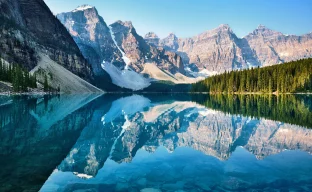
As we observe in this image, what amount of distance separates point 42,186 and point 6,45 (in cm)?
17276

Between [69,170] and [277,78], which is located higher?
[277,78]

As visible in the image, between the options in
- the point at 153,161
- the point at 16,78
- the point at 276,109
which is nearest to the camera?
the point at 153,161

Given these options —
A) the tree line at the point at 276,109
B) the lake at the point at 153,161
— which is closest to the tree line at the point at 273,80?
the tree line at the point at 276,109

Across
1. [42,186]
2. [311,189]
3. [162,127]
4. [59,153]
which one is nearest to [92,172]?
[42,186]

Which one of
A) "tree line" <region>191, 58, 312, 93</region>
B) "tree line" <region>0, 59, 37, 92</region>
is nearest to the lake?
"tree line" <region>0, 59, 37, 92</region>

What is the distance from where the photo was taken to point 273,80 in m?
134

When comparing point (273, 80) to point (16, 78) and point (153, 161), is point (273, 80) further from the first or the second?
point (153, 161)

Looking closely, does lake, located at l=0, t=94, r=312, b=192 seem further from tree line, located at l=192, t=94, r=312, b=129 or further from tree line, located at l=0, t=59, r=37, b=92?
tree line, located at l=0, t=59, r=37, b=92

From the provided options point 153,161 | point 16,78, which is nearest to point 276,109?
point 153,161

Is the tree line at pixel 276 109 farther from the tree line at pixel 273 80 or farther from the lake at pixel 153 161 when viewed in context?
the tree line at pixel 273 80

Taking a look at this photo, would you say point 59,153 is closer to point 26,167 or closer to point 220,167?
point 26,167

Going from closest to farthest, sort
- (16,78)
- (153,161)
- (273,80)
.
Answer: (153,161)
(16,78)
(273,80)

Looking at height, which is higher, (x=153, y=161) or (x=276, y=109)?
(x=276, y=109)

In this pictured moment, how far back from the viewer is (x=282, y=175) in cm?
1447
